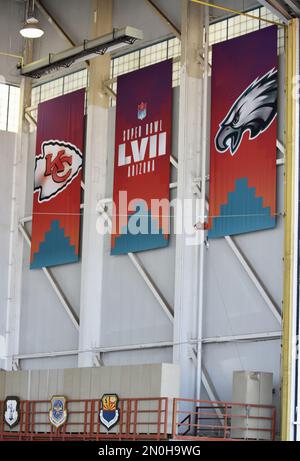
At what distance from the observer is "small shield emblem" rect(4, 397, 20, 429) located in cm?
4388

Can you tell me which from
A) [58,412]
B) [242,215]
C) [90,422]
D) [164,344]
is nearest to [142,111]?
[242,215]

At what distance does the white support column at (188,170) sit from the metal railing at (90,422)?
285 centimetres

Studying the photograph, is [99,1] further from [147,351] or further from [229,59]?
[147,351]

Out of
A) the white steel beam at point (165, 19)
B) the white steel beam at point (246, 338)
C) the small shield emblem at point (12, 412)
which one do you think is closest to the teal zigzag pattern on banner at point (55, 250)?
the small shield emblem at point (12, 412)

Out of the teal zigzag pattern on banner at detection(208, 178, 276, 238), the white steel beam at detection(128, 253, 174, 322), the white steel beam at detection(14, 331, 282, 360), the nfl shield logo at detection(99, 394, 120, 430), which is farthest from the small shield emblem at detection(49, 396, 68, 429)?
the teal zigzag pattern on banner at detection(208, 178, 276, 238)

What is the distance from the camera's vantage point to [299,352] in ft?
122

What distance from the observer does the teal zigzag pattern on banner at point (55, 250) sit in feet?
158

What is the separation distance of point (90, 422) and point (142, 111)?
12.6 m

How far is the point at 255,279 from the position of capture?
3991cm

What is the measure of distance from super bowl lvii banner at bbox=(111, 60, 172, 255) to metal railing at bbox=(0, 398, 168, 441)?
6.95 m

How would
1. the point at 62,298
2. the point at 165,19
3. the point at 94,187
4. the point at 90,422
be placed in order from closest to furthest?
1. the point at 90,422
2. the point at 165,19
3. the point at 94,187
4. the point at 62,298

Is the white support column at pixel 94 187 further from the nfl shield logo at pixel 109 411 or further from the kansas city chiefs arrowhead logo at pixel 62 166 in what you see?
the nfl shield logo at pixel 109 411

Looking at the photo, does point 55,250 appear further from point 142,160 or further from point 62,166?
point 142,160

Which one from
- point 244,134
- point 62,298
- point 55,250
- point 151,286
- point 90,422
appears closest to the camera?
point 90,422
